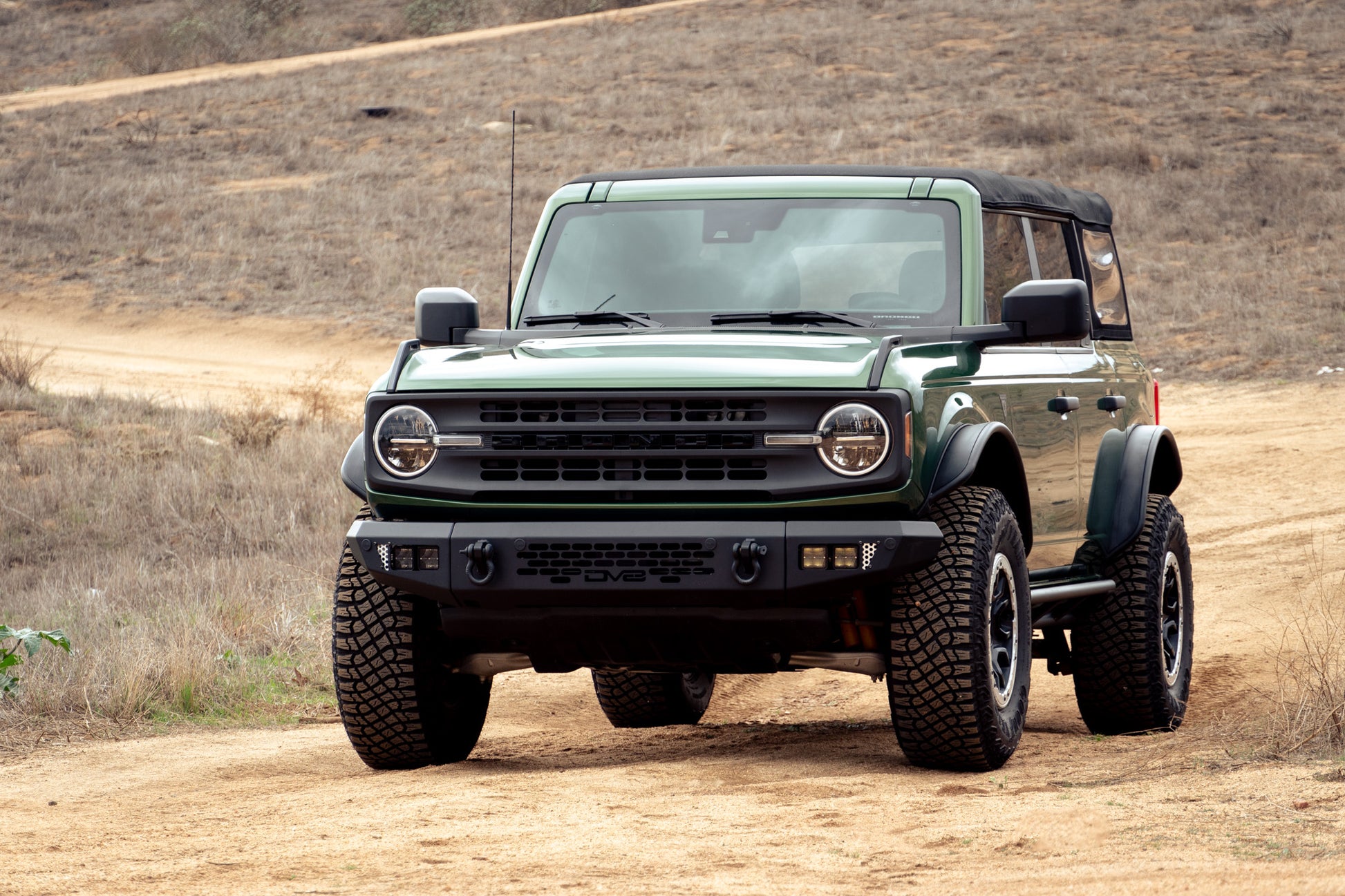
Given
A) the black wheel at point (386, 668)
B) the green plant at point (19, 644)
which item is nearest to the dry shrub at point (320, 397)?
the green plant at point (19, 644)

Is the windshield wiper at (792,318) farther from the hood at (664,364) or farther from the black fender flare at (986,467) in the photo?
the black fender flare at (986,467)

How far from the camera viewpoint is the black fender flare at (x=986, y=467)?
5.31 metres

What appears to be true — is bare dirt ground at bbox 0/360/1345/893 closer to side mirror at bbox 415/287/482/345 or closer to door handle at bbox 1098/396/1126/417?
door handle at bbox 1098/396/1126/417

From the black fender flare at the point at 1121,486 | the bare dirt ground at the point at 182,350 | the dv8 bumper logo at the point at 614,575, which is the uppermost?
the dv8 bumper logo at the point at 614,575

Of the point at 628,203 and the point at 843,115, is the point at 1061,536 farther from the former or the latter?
the point at 843,115

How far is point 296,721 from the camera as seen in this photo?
8180mm

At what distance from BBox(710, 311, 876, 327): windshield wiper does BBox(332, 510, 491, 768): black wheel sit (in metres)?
1.45

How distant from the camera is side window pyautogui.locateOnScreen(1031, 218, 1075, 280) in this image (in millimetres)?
7148

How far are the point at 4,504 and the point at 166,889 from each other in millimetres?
9957

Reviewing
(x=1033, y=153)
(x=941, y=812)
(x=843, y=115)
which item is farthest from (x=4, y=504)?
(x=843, y=115)

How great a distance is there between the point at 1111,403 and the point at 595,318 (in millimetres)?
2303

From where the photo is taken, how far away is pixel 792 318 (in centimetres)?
613

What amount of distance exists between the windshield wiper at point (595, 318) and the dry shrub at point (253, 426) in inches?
368

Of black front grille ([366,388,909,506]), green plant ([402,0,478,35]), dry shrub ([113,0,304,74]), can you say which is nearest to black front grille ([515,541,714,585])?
black front grille ([366,388,909,506])
